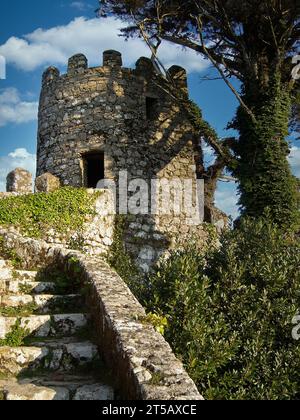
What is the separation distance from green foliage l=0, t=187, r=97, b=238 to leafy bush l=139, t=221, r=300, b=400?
398 centimetres

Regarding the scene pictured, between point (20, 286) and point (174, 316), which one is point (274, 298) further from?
point (20, 286)

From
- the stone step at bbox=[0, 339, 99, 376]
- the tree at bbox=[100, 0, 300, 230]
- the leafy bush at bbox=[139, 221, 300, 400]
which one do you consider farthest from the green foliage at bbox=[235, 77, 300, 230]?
the stone step at bbox=[0, 339, 99, 376]

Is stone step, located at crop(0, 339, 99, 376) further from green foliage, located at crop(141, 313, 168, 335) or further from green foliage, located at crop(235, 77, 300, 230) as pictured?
green foliage, located at crop(235, 77, 300, 230)

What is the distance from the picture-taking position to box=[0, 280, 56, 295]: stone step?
18.7 feet

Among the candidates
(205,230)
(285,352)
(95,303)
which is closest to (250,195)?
(205,230)

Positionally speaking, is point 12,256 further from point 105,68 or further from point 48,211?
point 105,68

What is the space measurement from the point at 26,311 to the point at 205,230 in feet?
27.3

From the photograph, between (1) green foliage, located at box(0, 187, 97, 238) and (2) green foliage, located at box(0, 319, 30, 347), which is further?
(1) green foliage, located at box(0, 187, 97, 238)

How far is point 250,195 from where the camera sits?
11.2 metres

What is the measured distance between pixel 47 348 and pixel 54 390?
2.44ft

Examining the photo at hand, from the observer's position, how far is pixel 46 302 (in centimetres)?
542

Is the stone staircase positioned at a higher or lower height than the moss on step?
lower

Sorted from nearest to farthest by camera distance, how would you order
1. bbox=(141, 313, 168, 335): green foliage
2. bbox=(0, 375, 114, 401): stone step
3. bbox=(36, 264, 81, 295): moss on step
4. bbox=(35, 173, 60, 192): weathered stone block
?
bbox=(0, 375, 114, 401): stone step < bbox=(141, 313, 168, 335): green foliage < bbox=(36, 264, 81, 295): moss on step < bbox=(35, 173, 60, 192): weathered stone block

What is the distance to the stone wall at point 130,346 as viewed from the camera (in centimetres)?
326
